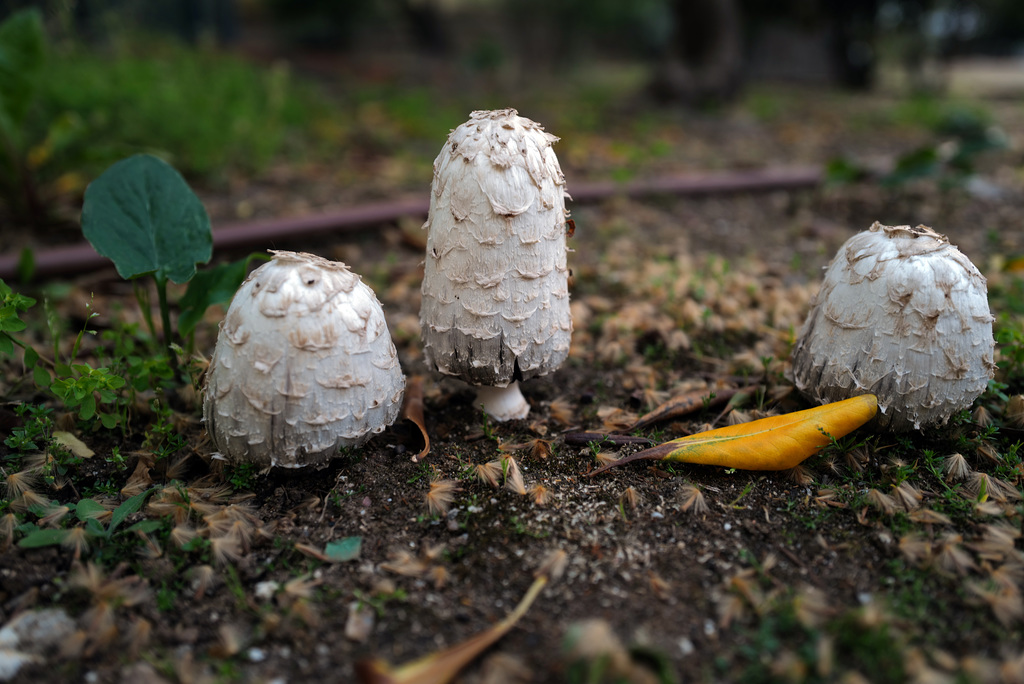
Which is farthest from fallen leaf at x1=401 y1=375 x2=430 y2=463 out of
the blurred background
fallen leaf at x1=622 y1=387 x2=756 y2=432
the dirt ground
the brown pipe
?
the blurred background

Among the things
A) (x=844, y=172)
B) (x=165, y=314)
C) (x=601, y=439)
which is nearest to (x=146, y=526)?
(x=165, y=314)

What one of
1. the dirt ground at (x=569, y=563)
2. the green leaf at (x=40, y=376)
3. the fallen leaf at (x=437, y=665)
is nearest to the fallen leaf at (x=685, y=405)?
the dirt ground at (x=569, y=563)

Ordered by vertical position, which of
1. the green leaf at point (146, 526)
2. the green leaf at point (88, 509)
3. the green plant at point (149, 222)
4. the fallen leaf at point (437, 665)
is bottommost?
the fallen leaf at point (437, 665)

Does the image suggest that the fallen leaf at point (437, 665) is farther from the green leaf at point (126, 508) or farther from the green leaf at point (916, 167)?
the green leaf at point (916, 167)

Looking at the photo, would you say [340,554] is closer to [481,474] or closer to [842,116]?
[481,474]

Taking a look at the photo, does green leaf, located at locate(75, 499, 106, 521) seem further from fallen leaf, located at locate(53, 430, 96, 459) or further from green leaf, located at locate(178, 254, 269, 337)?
green leaf, located at locate(178, 254, 269, 337)
